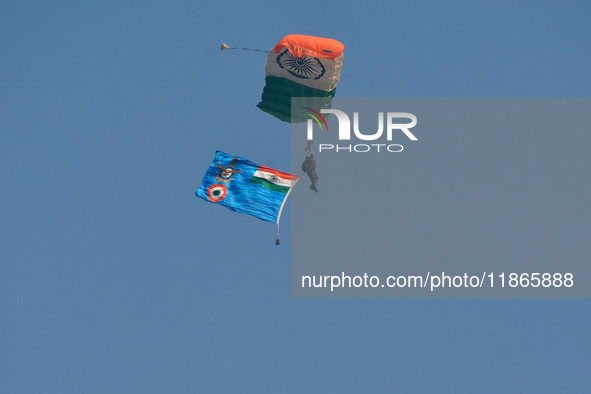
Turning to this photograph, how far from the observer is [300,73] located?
32938mm

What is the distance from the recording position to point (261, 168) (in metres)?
35.8

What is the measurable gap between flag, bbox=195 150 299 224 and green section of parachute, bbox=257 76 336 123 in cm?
244

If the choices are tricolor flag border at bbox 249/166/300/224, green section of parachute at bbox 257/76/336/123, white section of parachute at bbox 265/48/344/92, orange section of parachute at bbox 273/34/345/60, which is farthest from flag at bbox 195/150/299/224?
orange section of parachute at bbox 273/34/345/60

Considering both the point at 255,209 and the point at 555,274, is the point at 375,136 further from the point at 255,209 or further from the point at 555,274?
the point at 555,274

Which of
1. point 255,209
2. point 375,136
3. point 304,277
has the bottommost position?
point 304,277

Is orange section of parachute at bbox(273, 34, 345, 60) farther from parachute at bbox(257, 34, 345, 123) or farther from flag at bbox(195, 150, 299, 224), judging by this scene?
flag at bbox(195, 150, 299, 224)

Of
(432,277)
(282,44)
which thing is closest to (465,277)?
(432,277)

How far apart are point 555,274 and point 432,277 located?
15.4 ft

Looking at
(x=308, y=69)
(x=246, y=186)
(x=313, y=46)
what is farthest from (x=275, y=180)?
(x=313, y=46)

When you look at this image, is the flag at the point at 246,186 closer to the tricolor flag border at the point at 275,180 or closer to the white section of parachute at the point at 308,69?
the tricolor flag border at the point at 275,180

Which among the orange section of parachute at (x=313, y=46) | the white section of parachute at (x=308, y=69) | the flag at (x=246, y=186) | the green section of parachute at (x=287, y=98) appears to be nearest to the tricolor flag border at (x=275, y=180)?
the flag at (x=246, y=186)

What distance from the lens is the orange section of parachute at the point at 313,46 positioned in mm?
31922

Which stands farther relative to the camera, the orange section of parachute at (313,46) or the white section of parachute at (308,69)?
the white section of parachute at (308,69)

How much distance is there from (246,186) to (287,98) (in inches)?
154
